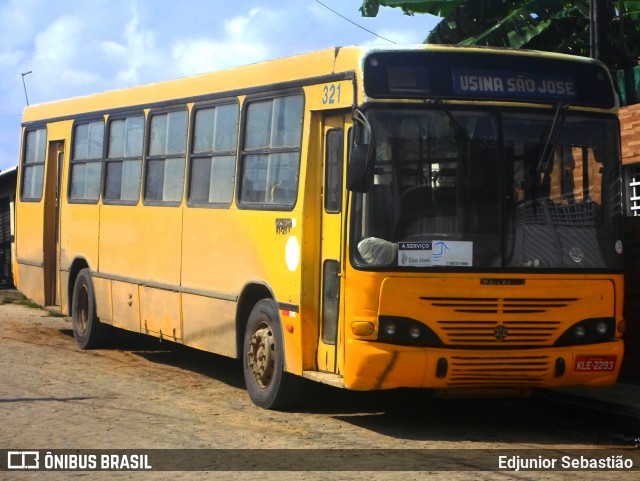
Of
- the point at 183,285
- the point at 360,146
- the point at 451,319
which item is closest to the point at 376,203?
the point at 360,146

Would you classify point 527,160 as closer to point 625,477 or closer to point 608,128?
point 608,128

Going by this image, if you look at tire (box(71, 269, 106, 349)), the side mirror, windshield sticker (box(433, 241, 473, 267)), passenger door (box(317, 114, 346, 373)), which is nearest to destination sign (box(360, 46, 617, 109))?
the side mirror

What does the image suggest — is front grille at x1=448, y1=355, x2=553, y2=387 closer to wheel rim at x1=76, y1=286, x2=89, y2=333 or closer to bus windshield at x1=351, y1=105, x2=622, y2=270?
bus windshield at x1=351, y1=105, x2=622, y2=270

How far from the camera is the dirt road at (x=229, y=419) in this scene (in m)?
8.90

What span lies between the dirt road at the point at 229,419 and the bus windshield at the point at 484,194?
4.55ft

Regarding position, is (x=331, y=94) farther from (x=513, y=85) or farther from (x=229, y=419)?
(x=229, y=419)

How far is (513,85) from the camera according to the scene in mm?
9688

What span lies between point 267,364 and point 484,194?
2640 millimetres

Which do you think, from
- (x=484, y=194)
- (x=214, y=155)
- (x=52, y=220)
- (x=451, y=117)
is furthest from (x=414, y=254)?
(x=52, y=220)

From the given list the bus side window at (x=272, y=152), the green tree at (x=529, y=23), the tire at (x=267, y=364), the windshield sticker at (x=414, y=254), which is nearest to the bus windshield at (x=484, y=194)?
the windshield sticker at (x=414, y=254)

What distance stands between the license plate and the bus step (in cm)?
186

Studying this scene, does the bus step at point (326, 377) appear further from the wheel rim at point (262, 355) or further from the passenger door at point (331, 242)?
the wheel rim at point (262, 355)

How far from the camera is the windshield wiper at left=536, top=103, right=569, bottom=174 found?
9.63 meters

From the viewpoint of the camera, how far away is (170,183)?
13211 millimetres
